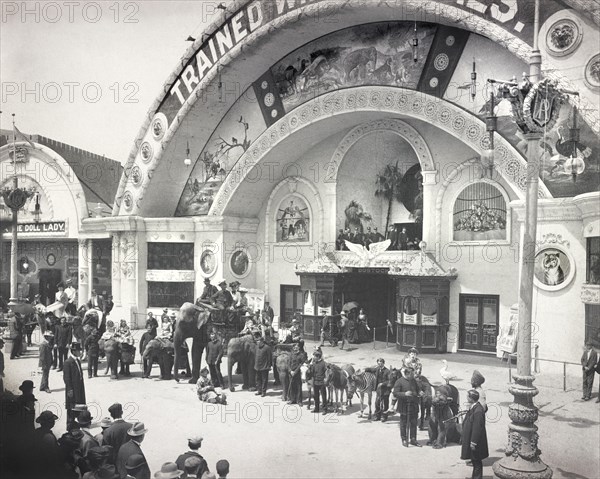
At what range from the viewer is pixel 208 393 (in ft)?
40.9

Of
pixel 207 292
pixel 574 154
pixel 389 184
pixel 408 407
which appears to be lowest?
pixel 408 407

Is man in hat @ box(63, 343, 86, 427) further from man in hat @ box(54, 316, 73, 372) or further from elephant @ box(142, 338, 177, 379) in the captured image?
man in hat @ box(54, 316, 73, 372)

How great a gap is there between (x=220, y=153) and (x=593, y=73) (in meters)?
13.1

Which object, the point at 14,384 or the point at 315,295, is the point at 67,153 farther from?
the point at 315,295

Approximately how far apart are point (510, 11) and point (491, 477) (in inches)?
399

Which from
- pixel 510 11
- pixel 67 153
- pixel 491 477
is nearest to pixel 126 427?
pixel 491 477

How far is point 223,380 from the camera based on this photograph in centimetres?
1420

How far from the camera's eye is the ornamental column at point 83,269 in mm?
23453

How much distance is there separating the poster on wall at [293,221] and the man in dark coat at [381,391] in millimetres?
10647

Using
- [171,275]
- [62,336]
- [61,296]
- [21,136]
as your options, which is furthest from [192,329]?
[171,275]

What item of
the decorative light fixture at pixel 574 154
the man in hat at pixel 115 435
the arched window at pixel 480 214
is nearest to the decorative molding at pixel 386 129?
the arched window at pixel 480 214

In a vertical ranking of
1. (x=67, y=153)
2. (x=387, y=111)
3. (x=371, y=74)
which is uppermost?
(x=371, y=74)

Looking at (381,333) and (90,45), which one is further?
(381,333)

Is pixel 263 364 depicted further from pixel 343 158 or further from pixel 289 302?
pixel 343 158
